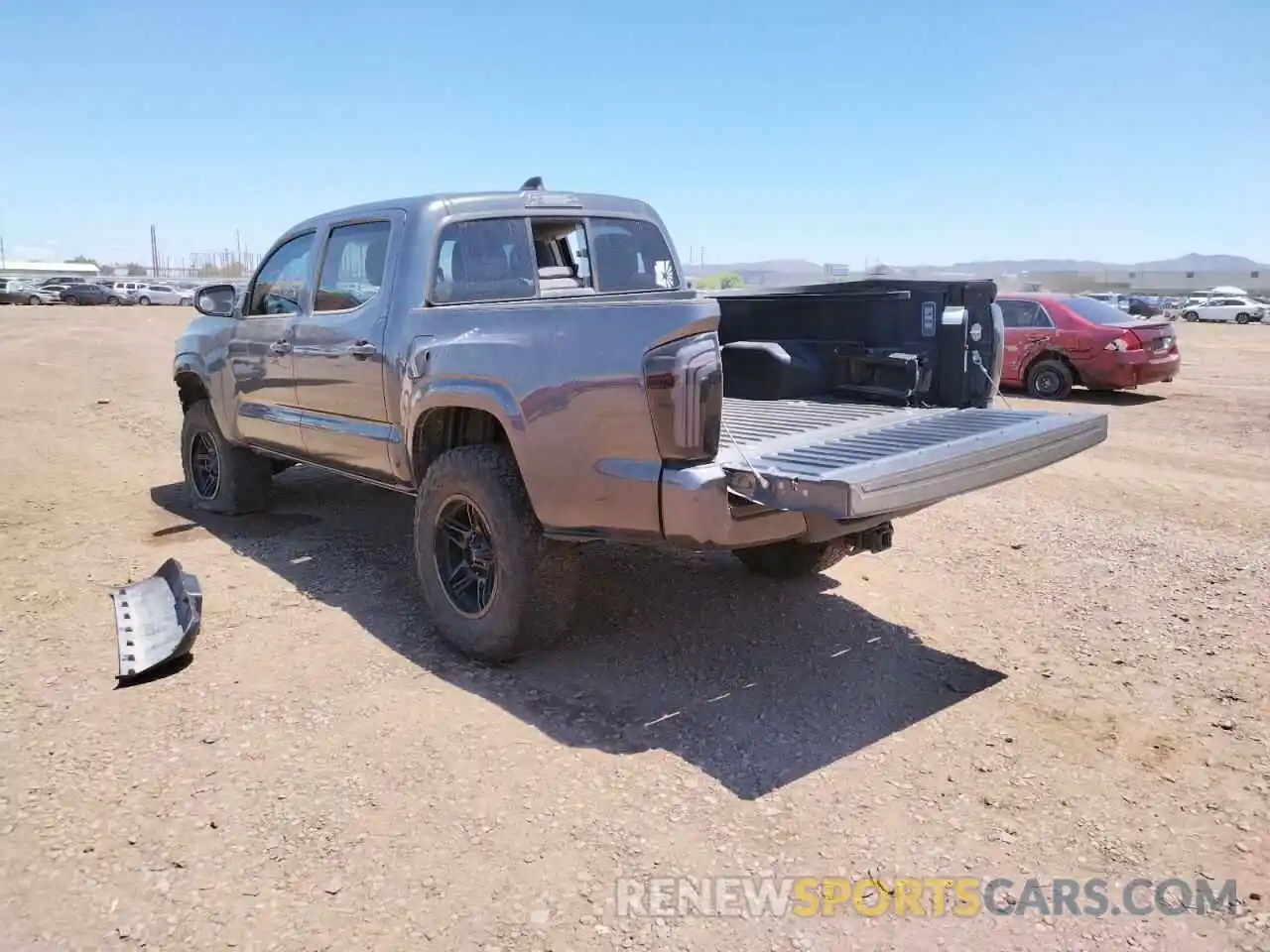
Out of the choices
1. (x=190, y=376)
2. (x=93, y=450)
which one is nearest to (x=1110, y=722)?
(x=190, y=376)

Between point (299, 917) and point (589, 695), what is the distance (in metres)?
1.58

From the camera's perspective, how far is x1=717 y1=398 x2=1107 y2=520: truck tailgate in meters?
3.24

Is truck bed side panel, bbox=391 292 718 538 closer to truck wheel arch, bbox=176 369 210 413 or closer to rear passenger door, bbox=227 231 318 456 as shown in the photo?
rear passenger door, bbox=227 231 318 456

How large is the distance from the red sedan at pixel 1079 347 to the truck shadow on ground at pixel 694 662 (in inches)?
360

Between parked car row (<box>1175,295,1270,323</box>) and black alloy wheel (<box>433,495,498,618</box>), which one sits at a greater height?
parked car row (<box>1175,295,1270,323</box>)

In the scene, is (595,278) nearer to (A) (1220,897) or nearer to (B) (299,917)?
(B) (299,917)

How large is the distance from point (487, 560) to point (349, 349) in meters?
1.48

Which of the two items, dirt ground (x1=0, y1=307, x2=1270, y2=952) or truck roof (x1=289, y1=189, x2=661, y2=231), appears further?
truck roof (x1=289, y1=189, x2=661, y2=231)

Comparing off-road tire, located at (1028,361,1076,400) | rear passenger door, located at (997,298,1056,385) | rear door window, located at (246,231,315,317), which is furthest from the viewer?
rear passenger door, located at (997,298,1056,385)

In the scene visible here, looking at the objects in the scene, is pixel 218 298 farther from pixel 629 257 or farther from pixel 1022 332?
pixel 1022 332

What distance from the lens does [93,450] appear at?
9555mm

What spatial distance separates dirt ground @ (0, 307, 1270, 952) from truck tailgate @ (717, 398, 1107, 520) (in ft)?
3.23

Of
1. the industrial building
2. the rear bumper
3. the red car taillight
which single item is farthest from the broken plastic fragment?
the industrial building

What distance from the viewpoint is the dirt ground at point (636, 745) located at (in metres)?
2.73
